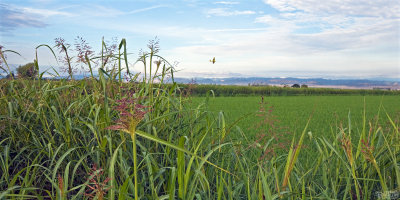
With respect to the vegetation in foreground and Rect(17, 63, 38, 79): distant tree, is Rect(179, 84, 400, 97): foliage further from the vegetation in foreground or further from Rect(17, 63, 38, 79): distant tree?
the vegetation in foreground

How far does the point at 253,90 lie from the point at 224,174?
2477 cm

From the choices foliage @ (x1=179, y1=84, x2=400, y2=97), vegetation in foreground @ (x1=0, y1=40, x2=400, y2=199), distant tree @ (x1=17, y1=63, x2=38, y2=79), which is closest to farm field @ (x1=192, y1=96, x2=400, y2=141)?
vegetation in foreground @ (x1=0, y1=40, x2=400, y2=199)

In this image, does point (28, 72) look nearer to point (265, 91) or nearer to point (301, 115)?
point (301, 115)

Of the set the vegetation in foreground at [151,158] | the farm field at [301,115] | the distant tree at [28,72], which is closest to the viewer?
the vegetation in foreground at [151,158]

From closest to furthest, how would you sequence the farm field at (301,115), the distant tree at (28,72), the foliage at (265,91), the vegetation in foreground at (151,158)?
the vegetation in foreground at (151,158)
the distant tree at (28,72)
the farm field at (301,115)
the foliage at (265,91)

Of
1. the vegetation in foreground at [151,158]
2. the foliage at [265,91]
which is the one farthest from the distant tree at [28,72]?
the foliage at [265,91]

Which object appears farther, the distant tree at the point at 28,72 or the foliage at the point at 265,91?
the foliage at the point at 265,91

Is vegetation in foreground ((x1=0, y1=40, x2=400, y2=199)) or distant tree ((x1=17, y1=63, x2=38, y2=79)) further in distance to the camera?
distant tree ((x1=17, y1=63, x2=38, y2=79))

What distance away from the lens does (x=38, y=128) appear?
2.58m

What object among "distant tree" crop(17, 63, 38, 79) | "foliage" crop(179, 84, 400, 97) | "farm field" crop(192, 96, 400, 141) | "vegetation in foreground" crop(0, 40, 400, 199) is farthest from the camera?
"foliage" crop(179, 84, 400, 97)

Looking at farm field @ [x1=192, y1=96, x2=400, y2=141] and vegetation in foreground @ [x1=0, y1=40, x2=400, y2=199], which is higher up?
vegetation in foreground @ [x1=0, y1=40, x2=400, y2=199]

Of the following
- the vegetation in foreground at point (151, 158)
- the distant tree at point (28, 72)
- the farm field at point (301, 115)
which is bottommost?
the farm field at point (301, 115)

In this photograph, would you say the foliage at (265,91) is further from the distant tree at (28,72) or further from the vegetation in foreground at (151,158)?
the vegetation in foreground at (151,158)

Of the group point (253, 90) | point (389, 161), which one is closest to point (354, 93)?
point (253, 90)
